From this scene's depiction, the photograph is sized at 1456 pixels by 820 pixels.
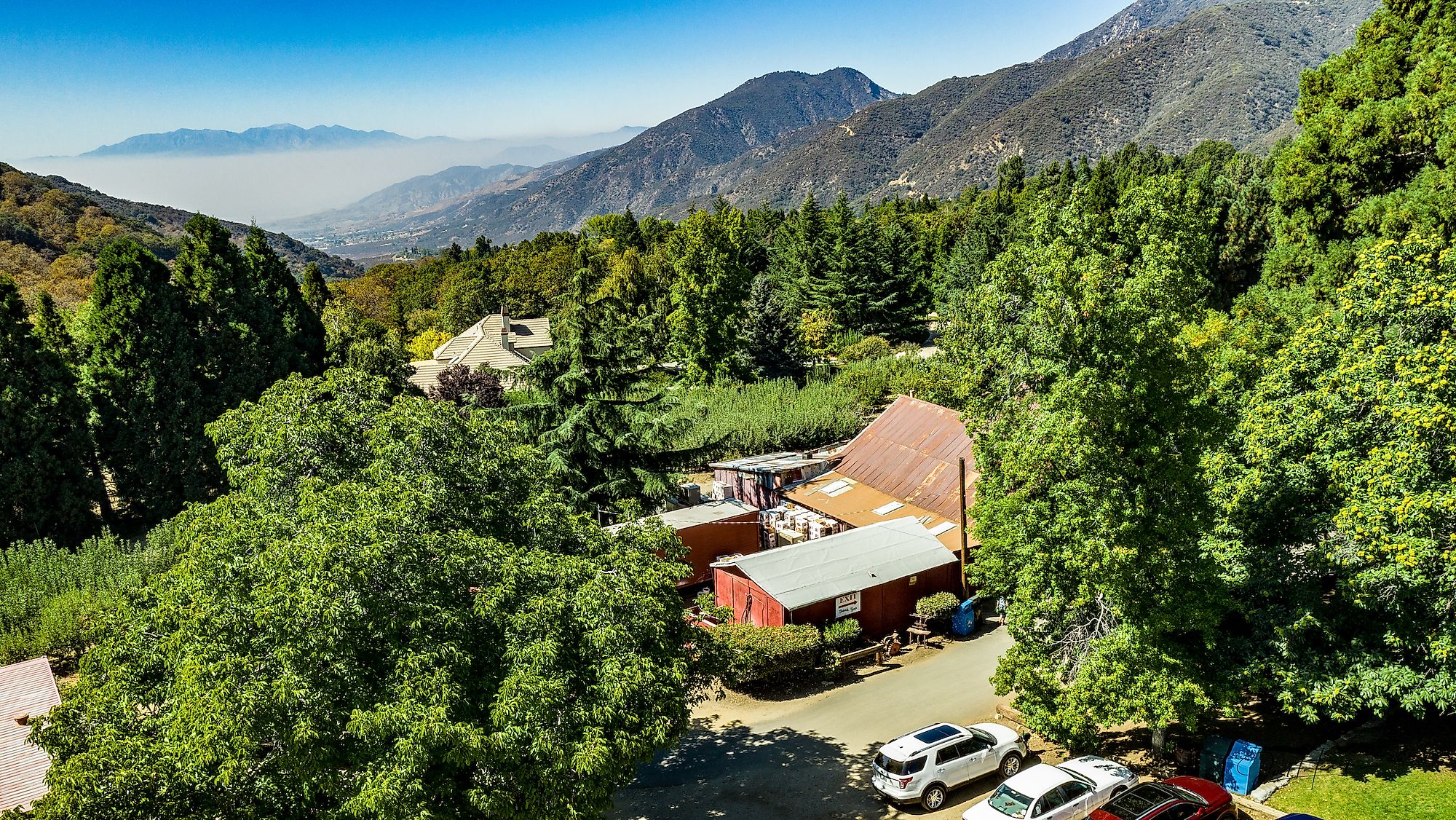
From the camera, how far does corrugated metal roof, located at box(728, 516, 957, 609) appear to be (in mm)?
19969

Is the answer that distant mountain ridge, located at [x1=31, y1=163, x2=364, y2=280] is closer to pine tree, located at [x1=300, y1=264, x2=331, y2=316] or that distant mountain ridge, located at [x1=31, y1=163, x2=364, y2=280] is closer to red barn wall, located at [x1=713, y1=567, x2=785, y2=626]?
pine tree, located at [x1=300, y1=264, x2=331, y2=316]

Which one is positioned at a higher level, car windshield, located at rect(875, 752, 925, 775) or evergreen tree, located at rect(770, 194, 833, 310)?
evergreen tree, located at rect(770, 194, 833, 310)

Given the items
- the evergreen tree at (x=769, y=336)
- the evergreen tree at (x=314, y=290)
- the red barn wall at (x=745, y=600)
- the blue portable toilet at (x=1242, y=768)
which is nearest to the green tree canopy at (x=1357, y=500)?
the blue portable toilet at (x=1242, y=768)

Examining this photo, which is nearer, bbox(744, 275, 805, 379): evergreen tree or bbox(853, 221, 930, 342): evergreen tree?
bbox(744, 275, 805, 379): evergreen tree

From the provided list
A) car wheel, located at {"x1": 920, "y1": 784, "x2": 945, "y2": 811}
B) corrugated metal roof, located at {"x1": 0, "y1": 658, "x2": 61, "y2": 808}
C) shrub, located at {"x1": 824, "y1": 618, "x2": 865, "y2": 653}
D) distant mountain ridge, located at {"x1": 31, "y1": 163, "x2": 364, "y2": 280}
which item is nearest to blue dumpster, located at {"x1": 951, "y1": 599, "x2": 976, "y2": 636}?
shrub, located at {"x1": 824, "y1": 618, "x2": 865, "y2": 653}

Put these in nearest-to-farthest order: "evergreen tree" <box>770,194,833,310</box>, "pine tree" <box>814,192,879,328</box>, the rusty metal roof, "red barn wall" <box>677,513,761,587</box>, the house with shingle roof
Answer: "red barn wall" <box>677,513,761,587</box> → the rusty metal roof → the house with shingle roof → "pine tree" <box>814,192,879,328</box> → "evergreen tree" <box>770,194,833,310</box>

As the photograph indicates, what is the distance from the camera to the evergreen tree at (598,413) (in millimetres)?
22188

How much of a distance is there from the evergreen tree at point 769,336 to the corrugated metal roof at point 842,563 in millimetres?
25363

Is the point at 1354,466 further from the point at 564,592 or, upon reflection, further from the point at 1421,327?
the point at 564,592

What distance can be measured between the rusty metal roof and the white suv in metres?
9.88

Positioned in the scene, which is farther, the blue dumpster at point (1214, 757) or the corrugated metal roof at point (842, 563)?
the corrugated metal roof at point (842, 563)

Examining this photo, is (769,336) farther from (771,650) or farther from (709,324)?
(771,650)

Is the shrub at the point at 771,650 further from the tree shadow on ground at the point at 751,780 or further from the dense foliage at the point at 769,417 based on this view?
the dense foliage at the point at 769,417

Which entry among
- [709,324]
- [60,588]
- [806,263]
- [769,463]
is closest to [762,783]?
[769,463]
